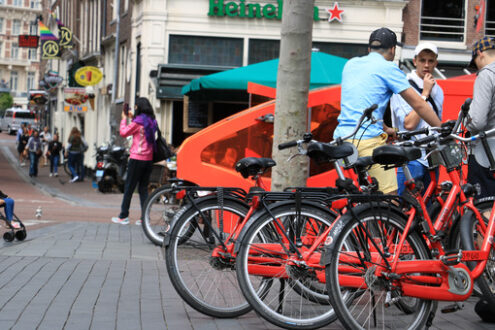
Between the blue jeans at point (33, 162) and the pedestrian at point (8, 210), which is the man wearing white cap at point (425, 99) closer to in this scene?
the pedestrian at point (8, 210)

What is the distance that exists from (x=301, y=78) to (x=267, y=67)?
5856 mm

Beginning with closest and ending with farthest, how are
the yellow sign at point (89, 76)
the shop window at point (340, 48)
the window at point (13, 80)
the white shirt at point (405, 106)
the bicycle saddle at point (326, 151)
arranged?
the bicycle saddle at point (326, 151) → the white shirt at point (405, 106) → the shop window at point (340, 48) → the yellow sign at point (89, 76) → the window at point (13, 80)

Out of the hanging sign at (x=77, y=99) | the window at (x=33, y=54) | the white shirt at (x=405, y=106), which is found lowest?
the white shirt at (x=405, y=106)

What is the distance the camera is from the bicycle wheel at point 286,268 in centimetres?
499

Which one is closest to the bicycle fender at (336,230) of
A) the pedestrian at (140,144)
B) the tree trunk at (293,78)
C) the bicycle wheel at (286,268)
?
the bicycle wheel at (286,268)

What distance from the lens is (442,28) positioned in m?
23.7

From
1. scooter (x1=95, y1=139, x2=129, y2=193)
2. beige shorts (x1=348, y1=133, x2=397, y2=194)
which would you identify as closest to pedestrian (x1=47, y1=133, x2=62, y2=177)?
scooter (x1=95, y1=139, x2=129, y2=193)

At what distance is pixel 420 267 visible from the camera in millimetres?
→ 4652

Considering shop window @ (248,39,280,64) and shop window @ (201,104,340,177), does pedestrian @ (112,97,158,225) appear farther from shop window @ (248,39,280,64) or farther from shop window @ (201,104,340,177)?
shop window @ (248,39,280,64)

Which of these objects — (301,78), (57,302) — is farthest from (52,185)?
(57,302)

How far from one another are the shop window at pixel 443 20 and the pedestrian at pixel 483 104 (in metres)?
17.7

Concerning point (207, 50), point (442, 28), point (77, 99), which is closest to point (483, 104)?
point (207, 50)

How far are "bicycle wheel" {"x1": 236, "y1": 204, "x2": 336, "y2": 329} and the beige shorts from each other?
0.91 meters

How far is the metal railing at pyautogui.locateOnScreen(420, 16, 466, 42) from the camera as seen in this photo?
76.8ft
